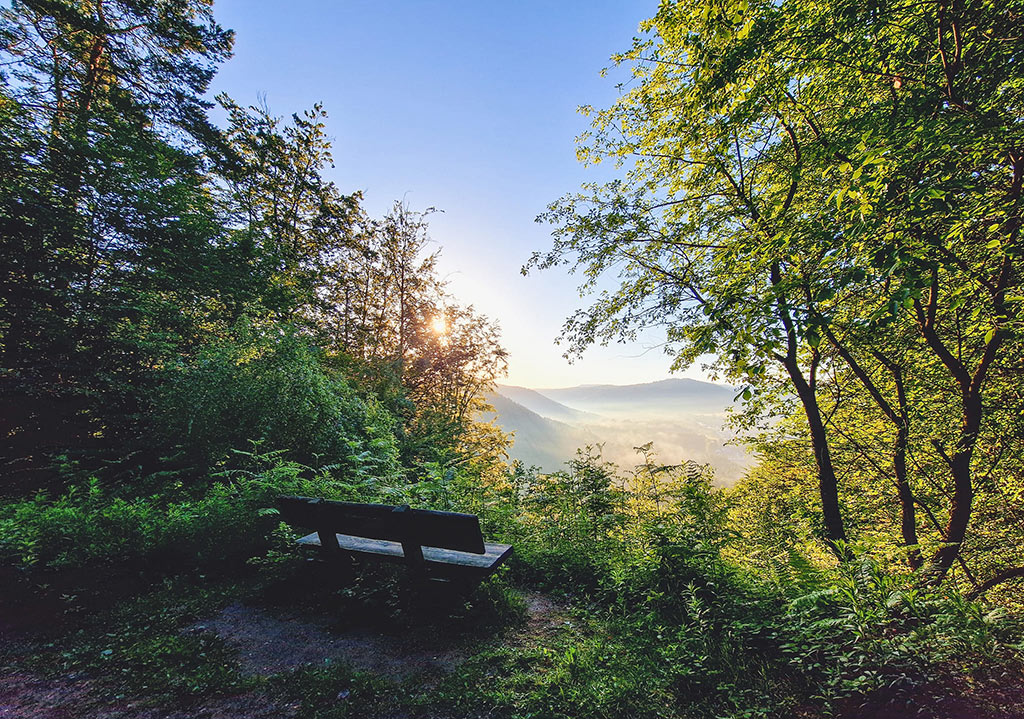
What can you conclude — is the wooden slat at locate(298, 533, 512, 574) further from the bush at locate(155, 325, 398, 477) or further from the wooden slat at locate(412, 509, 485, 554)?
the bush at locate(155, 325, 398, 477)

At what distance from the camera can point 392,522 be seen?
366 centimetres

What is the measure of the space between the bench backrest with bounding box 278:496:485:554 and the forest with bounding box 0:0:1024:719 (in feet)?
2.86

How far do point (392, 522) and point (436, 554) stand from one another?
2.86 feet

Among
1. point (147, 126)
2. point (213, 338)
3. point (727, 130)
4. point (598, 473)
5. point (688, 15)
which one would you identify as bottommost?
point (598, 473)

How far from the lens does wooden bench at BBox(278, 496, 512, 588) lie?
3521 millimetres

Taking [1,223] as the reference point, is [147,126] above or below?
above

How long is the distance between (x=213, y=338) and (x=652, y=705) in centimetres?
1246

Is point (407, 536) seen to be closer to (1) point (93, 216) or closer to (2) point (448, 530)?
(2) point (448, 530)

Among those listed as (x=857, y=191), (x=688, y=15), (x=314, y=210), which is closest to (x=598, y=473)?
(x=857, y=191)

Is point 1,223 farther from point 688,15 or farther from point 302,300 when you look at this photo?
point 688,15

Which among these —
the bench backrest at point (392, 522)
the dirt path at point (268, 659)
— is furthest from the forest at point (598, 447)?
the bench backrest at point (392, 522)

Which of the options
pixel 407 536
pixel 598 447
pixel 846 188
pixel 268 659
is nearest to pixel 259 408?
pixel 268 659

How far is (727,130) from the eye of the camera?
5.37m

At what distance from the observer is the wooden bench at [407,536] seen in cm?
352
